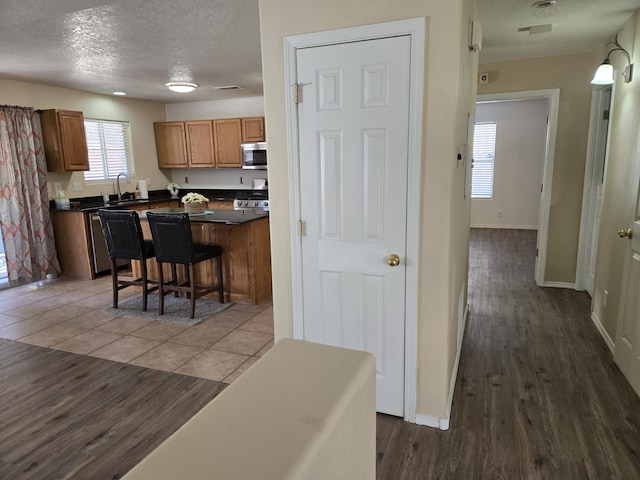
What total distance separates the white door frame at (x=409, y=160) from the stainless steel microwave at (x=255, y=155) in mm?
4329

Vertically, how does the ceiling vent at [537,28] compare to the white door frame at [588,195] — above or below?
above

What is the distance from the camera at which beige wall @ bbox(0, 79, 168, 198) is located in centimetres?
517

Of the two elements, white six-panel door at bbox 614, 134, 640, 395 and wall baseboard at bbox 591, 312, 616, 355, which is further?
wall baseboard at bbox 591, 312, 616, 355

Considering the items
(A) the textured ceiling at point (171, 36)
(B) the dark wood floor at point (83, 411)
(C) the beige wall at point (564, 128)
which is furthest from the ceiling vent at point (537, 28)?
(B) the dark wood floor at point (83, 411)

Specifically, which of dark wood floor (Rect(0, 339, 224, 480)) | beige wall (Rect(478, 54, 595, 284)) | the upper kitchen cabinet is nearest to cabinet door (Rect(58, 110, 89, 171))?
the upper kitchen cabinet

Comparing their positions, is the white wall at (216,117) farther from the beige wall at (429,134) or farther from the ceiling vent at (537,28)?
the beige wall at (429,134)

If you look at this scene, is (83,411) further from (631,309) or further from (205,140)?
(205,140)

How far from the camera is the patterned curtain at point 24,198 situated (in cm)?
491

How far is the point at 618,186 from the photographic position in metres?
3.22

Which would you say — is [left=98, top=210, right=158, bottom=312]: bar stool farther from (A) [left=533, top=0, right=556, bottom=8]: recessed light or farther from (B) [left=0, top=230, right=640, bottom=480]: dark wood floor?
(A) [left=533, top=0, right=556, bottom=8]: recessed light

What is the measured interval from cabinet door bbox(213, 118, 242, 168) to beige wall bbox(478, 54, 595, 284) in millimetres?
3807

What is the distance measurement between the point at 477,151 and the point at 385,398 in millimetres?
7161

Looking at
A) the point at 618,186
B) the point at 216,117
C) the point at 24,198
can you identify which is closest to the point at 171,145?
the point at 216,117

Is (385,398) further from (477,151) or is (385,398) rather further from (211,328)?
(477,151)
